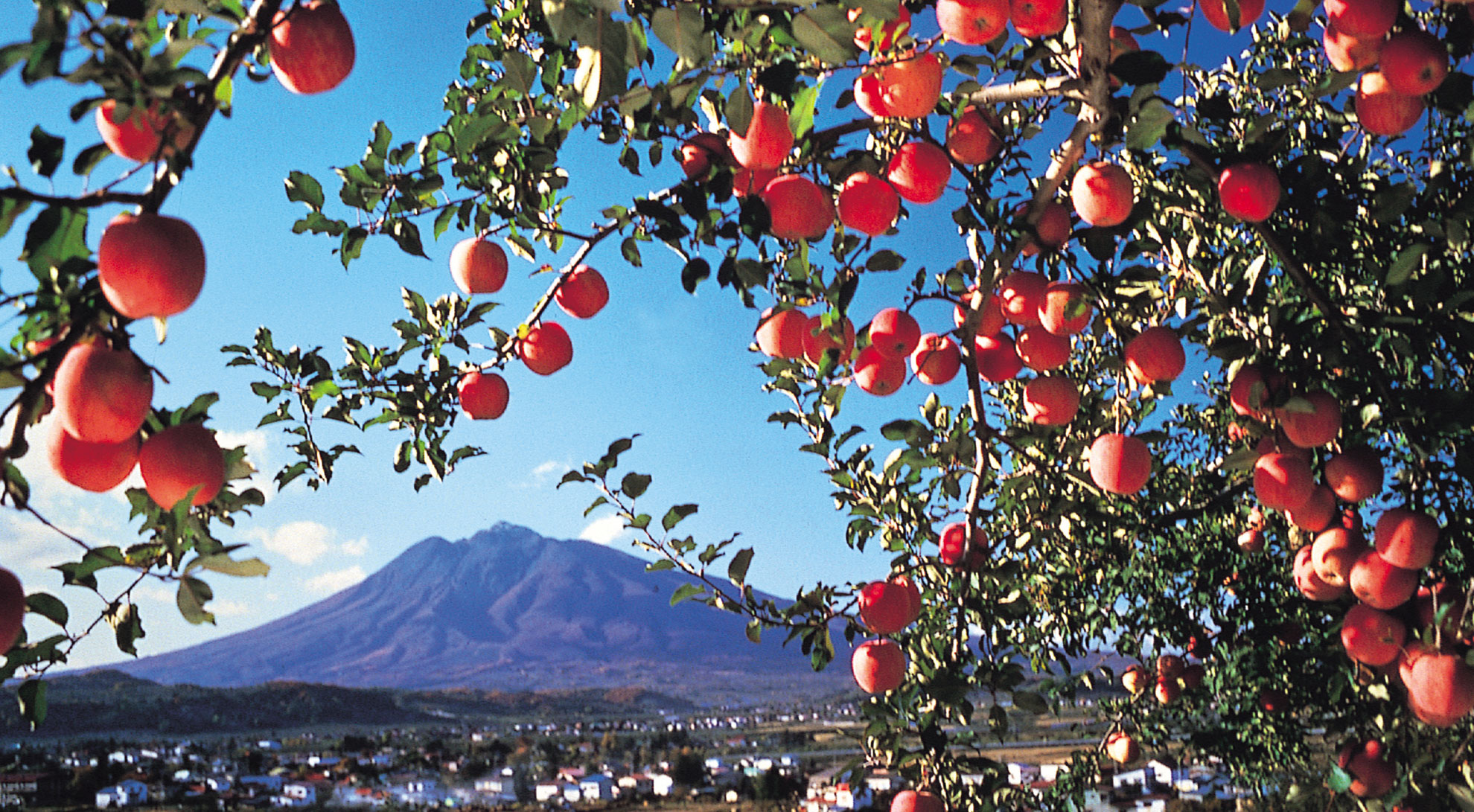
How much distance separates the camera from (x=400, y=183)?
1737mm

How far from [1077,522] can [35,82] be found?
2.69 metres

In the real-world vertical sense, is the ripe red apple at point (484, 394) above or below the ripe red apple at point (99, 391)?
above

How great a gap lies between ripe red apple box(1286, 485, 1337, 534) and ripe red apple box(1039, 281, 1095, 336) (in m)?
0.74

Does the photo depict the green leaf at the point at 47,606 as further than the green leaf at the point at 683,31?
Yes

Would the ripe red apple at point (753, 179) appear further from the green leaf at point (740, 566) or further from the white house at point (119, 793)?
the white house at point (119, 793)

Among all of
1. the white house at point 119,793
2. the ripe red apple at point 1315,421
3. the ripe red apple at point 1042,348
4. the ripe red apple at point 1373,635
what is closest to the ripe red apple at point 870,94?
the ripe red apple at point 1042,348

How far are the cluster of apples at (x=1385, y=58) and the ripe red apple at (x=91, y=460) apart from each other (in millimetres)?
2133

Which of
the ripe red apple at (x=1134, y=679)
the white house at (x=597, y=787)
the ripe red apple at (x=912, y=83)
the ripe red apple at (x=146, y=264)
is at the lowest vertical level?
the white house at (x=597, y=787)

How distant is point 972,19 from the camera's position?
138cm

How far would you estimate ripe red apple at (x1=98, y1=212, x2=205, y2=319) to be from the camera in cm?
80

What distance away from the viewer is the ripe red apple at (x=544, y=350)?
6.66 ft

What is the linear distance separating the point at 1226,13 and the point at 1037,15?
18.1 inches

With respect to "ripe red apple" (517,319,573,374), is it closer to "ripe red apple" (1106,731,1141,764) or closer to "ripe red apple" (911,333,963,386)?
"ripe red apple" (911,333,963,386)

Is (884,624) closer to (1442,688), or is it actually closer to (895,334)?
(895,334)
